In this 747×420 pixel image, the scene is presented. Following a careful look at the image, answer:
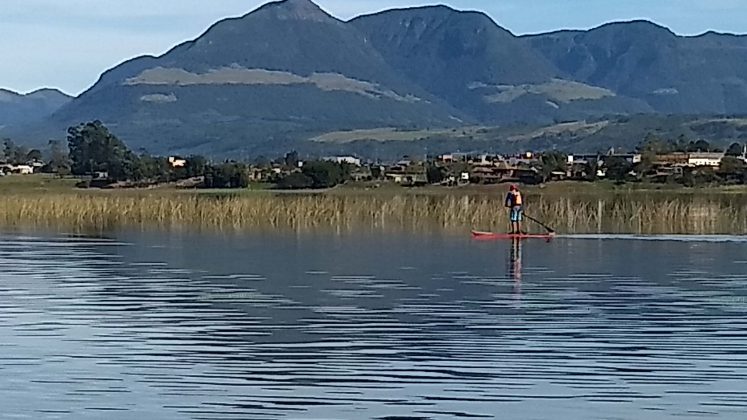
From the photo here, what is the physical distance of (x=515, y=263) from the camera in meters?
36.1

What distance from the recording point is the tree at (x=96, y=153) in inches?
4702

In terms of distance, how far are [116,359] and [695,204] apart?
55.5 meters

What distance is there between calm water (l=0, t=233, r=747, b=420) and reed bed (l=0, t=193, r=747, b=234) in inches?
680

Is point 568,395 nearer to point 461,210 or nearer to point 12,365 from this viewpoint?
point 12,365

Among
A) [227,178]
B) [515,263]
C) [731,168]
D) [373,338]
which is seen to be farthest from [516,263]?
[731,168]

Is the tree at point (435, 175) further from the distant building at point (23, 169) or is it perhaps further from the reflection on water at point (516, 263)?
the reflection on water at point (516, 263)

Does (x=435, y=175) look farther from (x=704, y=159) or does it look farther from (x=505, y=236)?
(x=505, y=236)

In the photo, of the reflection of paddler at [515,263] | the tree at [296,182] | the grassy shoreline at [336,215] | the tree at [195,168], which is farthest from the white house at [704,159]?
the reflection of paddler at [515,263]

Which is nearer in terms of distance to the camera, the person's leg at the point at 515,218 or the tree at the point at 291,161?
the person's leg at the point at 515,218

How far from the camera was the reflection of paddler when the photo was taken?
98.6 ft

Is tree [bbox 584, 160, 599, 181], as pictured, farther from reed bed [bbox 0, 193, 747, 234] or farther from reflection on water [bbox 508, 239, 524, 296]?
reflection on water [bbox 508, 239, 524, 296]

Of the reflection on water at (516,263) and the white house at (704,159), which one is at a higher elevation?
the white house at (704,159)

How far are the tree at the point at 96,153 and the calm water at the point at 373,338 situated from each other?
81338 millimetres

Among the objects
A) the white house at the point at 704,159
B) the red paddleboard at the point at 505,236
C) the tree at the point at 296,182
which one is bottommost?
the red paddleboard at the point at 505,236
